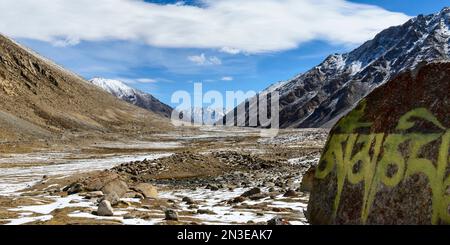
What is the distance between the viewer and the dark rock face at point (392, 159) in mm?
8773

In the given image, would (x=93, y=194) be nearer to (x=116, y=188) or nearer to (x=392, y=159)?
(x=116, y=188)

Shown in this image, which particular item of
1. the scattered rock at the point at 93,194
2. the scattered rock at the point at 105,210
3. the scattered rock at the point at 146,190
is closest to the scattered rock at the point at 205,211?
the scattered rock at the point at 105,210

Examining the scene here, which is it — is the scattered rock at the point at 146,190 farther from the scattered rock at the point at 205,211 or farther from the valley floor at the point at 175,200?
the scattered rock at the point at 205,211

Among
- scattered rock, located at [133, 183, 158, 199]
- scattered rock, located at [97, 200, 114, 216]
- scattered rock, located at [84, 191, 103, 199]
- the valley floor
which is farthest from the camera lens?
scattered rock, located at [133, 183, 158, 199]

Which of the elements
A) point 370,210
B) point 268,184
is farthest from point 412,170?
point 268,184

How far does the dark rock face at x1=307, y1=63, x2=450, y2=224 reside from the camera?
8773 mm

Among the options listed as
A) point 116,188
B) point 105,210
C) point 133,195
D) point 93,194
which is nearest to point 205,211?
point 105,210

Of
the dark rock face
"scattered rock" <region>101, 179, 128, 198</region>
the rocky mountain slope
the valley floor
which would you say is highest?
the rocky mountain slope

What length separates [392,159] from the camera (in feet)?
31.5

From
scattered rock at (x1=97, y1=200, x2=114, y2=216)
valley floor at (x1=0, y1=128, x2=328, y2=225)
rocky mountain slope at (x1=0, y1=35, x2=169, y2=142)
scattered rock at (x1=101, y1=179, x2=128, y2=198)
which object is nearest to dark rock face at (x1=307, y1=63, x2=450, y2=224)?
valley floor at (x1=0, y1=128, x2=328, y2=225)

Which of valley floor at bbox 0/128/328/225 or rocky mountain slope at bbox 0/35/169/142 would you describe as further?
rocky mountain slope at bbox 0/35/169/142

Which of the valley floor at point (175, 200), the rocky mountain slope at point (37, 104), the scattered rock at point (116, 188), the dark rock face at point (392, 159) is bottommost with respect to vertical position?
the valley floor at point (175, 200)

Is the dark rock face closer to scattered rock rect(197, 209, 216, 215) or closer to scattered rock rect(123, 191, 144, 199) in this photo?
scattered rock rect(197, 209, 216, 215)

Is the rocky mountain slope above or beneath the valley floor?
above
